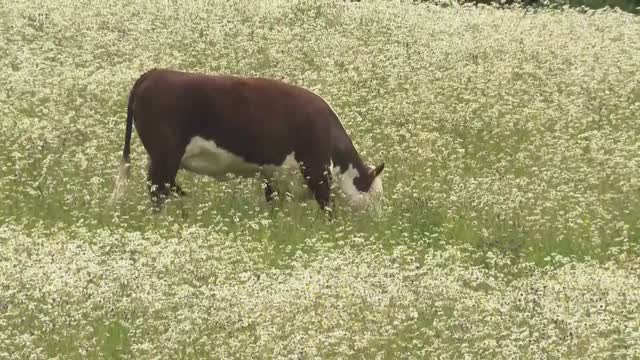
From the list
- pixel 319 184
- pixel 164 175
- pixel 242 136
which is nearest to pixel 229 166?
pixel 242 136

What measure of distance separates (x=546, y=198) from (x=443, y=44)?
7599mm

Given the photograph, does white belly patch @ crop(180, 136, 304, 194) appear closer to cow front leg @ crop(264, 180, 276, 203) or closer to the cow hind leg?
cow front leg @ crop(264, 180, 276, 203)

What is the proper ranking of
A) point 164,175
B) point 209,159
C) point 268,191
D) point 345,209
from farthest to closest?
point 268,191 → point 209,159 → point 345,209 → point 164,175

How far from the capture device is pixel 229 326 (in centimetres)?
778

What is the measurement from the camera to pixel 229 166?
12.9m

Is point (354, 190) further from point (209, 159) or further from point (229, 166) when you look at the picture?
point (209, 159)

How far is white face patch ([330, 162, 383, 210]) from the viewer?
12820 mm

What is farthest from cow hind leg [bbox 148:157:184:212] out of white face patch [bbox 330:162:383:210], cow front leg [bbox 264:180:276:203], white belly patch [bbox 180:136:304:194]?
white face patch [bbox 330:162:383:210]

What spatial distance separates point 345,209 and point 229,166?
1.23 metres

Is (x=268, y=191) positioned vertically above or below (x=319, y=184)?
below

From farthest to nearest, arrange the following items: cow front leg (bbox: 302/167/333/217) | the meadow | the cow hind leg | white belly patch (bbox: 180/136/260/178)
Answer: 1. cow front leg (bbox: 302/167/333/217)
2. white belly patch (bbox: 180/136/260/178)
3. the cow hind leg
4. the meadow

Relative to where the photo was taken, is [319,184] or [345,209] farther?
[319,184]

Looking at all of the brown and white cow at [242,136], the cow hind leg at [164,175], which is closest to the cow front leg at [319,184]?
the brown and white cow at [242,136]

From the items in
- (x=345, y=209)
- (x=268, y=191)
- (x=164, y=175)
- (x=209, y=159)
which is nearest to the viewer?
(x=164, y=175)
